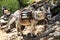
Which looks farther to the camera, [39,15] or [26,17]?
[39,15]

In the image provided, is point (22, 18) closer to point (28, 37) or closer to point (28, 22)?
point (28, 22)

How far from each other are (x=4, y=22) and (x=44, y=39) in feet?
22.0

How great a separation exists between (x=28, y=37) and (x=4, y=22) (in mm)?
5337

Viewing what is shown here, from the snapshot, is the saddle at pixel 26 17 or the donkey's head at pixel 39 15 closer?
the saddle at pixel 26 17

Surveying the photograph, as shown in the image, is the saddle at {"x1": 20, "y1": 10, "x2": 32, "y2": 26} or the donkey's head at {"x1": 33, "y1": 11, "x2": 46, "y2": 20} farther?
the donkey's head at {"x1": 33, "y1": 11, "x2": 46, "y2": 20}

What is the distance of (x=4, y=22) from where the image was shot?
631 inches

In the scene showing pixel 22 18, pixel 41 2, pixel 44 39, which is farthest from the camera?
pixel 41 2

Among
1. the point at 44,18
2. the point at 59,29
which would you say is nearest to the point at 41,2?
the point at 44,18

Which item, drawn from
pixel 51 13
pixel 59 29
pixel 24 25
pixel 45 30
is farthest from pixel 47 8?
pixel 59 29

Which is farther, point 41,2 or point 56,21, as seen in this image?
point 41,2

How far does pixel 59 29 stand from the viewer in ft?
32.1

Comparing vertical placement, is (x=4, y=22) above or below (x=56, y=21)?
below

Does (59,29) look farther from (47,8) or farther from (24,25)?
(47,8)

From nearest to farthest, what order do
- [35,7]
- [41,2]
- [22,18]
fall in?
[22,18] → [35,7] → [41,2]
